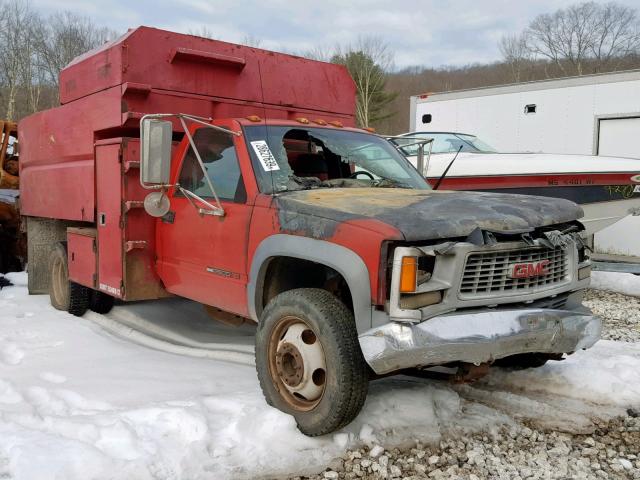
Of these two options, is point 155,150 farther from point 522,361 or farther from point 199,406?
point 522,361

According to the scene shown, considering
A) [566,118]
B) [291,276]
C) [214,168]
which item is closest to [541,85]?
[566,118]

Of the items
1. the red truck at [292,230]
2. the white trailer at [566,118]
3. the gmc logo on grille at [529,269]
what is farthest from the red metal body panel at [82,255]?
the white trailer at [566,118]

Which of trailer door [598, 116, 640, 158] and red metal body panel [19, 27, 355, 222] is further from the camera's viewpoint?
trailer door [598, 116, 640, 158]

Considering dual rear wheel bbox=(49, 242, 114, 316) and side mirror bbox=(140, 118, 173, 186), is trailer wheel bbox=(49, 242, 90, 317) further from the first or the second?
side mirror bbox=(140, 118, 173, 186)

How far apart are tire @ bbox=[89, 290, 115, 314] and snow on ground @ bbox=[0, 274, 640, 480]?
0.91m

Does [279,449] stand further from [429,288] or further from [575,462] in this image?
[575,462]

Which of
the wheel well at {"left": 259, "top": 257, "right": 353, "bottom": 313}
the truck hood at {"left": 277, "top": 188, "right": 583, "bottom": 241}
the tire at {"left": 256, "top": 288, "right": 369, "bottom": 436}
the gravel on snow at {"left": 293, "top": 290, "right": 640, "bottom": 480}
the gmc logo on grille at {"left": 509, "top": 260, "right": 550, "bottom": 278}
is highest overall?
the truck hood at {"left": 277, "top": 188, "right": 583, "bottom": 241}

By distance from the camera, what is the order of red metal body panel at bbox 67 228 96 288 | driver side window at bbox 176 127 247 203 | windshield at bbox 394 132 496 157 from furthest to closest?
windshield at bbox 394 132 496 157 < red metal body panel at bbox 67 228 96 288 < driver side window at bbox 176 127 247 203

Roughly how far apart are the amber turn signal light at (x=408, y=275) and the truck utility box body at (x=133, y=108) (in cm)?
277

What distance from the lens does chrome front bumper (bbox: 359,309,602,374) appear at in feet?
9.86

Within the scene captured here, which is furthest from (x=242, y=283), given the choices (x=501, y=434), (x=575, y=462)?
(x=575, y=462)

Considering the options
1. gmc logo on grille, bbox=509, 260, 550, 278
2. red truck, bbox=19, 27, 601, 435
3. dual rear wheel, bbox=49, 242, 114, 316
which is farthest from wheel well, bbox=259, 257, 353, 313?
dual rear wheel, bbox=49, 242, 114, 316

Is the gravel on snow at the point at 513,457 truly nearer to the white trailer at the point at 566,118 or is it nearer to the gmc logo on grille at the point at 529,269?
the gmc logo on grille at the point at 529,269

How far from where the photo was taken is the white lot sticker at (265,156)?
13.5 feet
